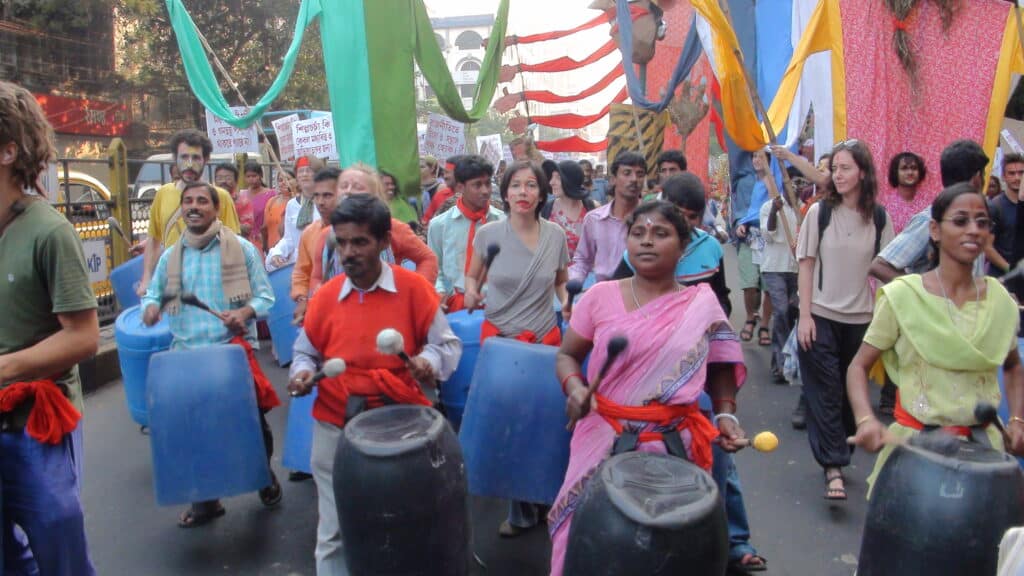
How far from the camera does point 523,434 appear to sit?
314cm

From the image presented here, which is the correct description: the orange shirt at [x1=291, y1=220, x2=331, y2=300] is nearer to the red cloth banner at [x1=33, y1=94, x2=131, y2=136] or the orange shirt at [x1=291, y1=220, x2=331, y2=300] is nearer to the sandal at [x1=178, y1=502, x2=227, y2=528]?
the sandal at [x1=178, y1=502, x2=227, y2=528]

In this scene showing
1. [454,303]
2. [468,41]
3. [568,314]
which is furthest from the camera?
[468,41]

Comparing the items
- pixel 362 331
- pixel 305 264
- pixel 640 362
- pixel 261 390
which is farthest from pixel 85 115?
pixel 640 362

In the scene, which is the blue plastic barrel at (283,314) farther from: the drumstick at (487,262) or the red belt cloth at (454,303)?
the drumstick at (487,262)

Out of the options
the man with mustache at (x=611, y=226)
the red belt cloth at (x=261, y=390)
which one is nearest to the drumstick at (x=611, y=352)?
the man with mustache at (x=611, y=226)

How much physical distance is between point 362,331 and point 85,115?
77.4ft

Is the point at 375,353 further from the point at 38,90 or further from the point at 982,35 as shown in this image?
the point at 38,90

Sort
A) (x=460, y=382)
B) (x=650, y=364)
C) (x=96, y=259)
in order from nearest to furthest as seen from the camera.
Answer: (x=650, y=364) → (x=460, y=382) → (x=96, y=259)

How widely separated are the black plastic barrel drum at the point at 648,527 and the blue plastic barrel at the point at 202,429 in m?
1.92

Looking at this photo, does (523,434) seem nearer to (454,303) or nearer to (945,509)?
(945,509)

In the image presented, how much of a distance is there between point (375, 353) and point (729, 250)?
55.0 feet

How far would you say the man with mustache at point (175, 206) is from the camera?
505cm

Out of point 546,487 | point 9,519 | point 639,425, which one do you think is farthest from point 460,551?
point 9,519

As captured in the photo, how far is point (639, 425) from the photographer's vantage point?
248 centimetres
